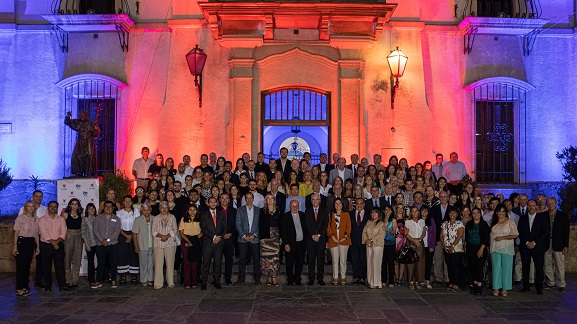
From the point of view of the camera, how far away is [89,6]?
15.0m

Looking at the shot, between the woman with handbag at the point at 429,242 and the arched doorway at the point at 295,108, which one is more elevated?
the arched doorway at the point at 295,108

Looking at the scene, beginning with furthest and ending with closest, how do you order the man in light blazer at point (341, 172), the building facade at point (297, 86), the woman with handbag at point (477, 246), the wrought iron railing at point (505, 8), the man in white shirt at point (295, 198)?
the wrought iron railing at point (505, 8), the building facade at point (297, 86), the man in light blazer at point (341, 172), the man in white shirt at point (295, 198), the woman with handbag at point (477, 246)

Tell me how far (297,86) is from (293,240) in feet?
18.9

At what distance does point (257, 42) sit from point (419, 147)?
5.09 meters

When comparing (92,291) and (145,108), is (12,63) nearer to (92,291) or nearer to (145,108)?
(145,108)

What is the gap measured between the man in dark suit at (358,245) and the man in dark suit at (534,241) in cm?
284

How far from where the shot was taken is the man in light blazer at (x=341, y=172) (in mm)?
12055

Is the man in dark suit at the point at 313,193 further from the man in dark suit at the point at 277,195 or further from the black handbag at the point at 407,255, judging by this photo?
the black handbag at the point at 407,255

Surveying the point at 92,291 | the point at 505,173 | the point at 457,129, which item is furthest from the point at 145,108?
the point at 505,173

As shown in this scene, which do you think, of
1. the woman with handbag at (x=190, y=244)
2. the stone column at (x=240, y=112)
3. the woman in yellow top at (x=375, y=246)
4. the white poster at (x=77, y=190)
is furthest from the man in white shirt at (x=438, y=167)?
the white poster at (x=77, y=190)

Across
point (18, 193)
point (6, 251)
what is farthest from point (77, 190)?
point (18, 193)

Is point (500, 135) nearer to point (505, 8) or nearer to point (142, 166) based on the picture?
point (505, 8)

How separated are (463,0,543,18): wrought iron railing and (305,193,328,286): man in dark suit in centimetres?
809

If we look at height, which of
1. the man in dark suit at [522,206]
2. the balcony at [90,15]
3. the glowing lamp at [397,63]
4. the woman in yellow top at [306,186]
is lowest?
the man in dark suit at [522,206]
